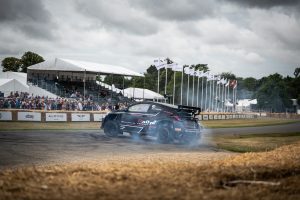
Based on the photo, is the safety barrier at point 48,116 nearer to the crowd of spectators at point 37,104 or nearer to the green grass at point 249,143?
the crowd of spectators at point 37,104

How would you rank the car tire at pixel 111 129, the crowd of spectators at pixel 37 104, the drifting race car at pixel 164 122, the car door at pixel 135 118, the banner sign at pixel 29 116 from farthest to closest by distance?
1. the crowd of spectators at pixel 37 104
2. the banner sign at pixel 29 116
3. the car tire at pixel 111 129
4. the car door at pixel 135 118
5. the drifting race car at pixel 164 122

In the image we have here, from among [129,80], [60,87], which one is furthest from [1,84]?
[129,80]

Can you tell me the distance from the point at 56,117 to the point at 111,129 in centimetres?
1344

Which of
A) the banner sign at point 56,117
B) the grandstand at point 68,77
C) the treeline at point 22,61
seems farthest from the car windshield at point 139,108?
the treeline at point 22,61

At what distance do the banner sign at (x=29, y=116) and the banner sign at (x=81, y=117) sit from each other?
301 cm

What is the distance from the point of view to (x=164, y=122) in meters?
15.5

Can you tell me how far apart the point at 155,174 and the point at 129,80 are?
139m

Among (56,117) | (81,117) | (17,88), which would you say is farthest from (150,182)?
(17,88)

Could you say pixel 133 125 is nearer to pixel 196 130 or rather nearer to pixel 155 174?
pixel 196 130

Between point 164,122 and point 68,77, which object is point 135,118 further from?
point 68,77

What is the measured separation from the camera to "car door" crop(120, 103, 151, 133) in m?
16.0

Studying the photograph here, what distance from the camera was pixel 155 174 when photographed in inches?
201

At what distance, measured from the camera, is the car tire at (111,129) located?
16875 millimetres

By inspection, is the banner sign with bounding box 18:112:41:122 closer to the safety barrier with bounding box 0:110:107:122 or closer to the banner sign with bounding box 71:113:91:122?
the safety barrier with bounding box 0:110:107:122
